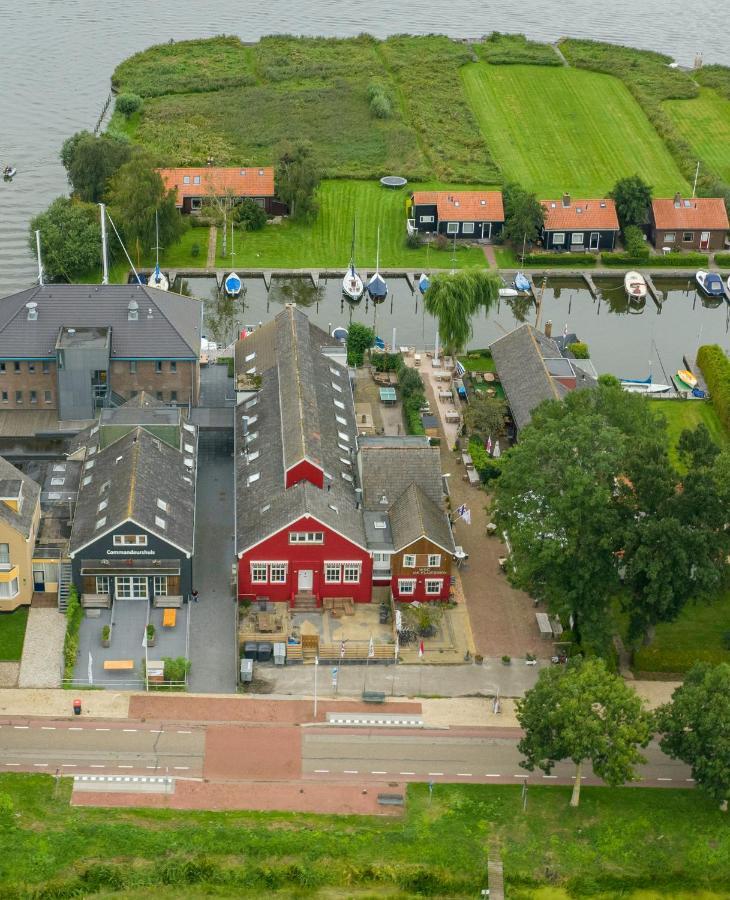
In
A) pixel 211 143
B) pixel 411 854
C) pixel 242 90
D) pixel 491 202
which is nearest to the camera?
pixel 411 854

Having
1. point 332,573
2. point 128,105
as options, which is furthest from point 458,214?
point 332,573

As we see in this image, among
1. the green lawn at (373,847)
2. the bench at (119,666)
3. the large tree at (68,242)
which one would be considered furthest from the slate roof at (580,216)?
the green lawn at (373,847)

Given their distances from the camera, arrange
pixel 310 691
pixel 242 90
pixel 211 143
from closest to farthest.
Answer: pixel 310 691 → pixel 211 143 → pixel 242 90

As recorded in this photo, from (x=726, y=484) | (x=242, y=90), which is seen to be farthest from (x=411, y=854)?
(x=242, y=90)

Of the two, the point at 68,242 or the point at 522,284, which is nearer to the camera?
the point at 68,242

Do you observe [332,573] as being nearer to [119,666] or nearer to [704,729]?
[119,666]

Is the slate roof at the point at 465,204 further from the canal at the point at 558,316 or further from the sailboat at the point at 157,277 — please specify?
the sailboat at the point at 157,277

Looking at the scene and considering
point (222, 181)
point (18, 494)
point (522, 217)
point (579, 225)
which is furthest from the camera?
point (222, 181)

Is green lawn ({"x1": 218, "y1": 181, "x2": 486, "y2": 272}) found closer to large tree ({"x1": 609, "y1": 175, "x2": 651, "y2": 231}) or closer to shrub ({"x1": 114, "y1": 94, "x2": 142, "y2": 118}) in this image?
large tree ({"x1": 609, "y1": 175, "x2": 651, "y2": 231})

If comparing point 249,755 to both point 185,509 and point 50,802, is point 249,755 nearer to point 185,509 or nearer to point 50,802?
point 50,802
